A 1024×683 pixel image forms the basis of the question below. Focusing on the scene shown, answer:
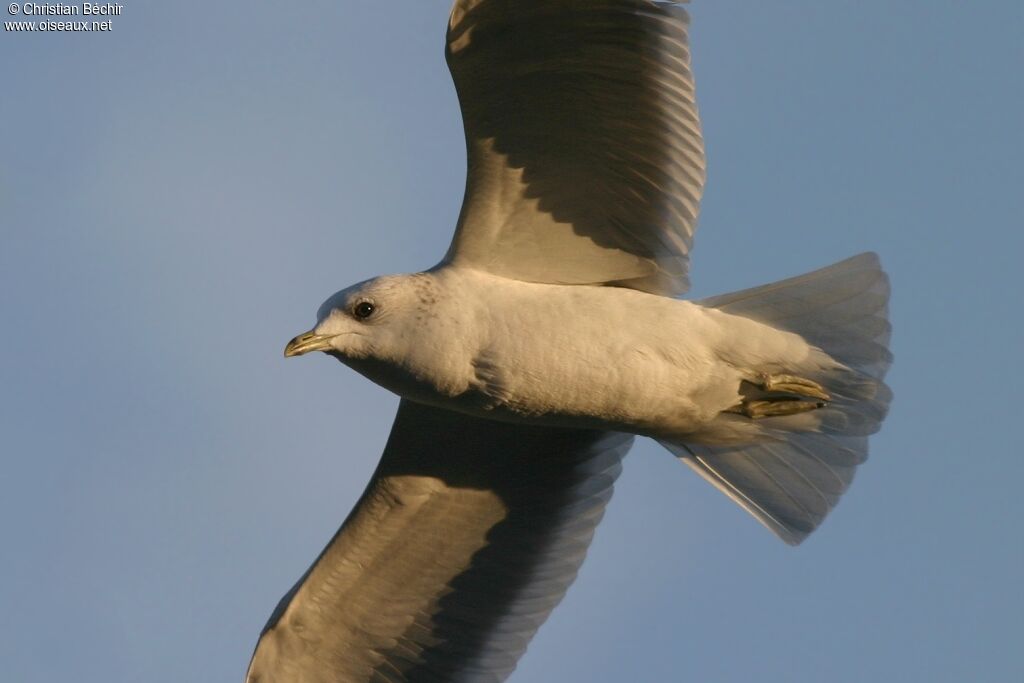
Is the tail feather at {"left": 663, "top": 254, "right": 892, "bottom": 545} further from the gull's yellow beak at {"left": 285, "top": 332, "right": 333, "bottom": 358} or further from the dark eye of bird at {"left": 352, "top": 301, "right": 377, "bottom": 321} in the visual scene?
the gull's yellow beak at {"left": 285, "top": 332, "right": 333, "bottom": 358}

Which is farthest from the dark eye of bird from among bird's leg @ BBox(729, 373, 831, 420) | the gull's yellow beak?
bird's leg @ BBox(729, 373, 831, 420)

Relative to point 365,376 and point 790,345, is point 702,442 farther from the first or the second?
point 365,376

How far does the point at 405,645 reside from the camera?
8445mm

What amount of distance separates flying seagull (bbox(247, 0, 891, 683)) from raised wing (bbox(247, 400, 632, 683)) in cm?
1

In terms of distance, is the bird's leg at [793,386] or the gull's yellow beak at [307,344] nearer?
the gull's yellow beak at [307,344]

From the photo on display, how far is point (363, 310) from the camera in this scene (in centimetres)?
702

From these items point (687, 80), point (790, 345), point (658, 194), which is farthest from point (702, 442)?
point (687, 80)

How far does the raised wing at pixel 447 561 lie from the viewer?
8109 mm

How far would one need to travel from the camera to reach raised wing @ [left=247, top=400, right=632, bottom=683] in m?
8.11

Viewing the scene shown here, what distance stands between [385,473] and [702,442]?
1573mm

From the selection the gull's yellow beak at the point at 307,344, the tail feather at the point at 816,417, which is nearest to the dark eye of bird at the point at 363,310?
the gull's yellow beak at the point at 307,344

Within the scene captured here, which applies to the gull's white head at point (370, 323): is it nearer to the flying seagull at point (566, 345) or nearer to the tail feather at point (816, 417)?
the flying seagull at point (566, 345)

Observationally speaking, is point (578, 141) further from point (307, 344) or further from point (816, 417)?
point (816, 417)

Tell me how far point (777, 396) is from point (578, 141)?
1.41 m
